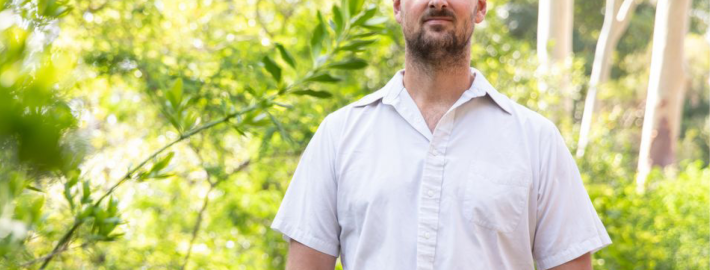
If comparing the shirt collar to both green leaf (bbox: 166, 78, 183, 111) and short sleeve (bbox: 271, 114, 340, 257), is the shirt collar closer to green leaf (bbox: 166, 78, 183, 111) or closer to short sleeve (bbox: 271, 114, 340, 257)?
short sleeve (bbox: 271, 114, 340, 257)

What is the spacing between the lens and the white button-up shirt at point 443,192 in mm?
2021

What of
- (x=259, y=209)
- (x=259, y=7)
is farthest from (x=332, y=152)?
(x=259, y=7)

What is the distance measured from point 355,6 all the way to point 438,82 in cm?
52

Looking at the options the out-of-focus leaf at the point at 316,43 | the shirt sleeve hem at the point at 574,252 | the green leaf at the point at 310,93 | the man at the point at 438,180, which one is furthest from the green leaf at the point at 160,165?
the shirt sleeve hem at the point at 574,252

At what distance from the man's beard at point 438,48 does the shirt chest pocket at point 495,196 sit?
0.29 meters

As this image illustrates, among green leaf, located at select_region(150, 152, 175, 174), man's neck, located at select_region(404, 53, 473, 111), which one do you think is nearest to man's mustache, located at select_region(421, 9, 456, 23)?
man's neck, located at select_region(404, 53, 473, 111)

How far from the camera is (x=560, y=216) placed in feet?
6.86

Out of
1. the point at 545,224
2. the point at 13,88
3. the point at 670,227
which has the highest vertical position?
the point at 13,88

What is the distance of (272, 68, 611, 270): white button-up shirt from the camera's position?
6.63 feet

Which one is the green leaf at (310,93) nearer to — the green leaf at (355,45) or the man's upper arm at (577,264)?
the green leaf at (355,45)

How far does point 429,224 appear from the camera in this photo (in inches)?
79.3

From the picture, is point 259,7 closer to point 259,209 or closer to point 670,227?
point 259,209

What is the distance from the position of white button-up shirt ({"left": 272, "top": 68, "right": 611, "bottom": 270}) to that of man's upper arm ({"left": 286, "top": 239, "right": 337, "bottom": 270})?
2 cm

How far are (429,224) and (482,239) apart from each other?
13 cm
